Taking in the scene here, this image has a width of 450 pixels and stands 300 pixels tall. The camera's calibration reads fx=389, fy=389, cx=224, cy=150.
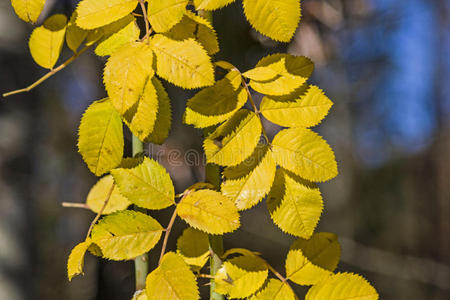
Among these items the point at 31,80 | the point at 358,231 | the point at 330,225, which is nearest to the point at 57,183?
the point at 31,80

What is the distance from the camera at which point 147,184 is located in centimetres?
31

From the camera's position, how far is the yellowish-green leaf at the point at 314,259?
1.15 feet

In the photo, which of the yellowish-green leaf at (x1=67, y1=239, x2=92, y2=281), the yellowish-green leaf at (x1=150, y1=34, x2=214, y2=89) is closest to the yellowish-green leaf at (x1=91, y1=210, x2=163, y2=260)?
the yellowish-green leaf at (x1=67, y1=239, x2=92, y2=281)

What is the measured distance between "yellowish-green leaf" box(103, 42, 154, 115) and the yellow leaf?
0.45ft

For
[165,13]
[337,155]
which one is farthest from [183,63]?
[337,155]

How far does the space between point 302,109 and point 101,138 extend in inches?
6.5

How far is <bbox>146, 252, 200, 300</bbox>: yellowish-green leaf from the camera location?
27 cm

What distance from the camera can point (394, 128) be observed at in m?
4.57

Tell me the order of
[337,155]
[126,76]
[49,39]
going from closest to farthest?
[126,76] → [49,39] → [337,155]

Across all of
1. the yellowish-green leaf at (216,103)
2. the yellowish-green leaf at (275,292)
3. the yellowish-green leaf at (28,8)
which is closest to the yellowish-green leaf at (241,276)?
the yellowish-green leaf at (275,292)

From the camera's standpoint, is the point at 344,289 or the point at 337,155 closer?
Result: the point at 344,289

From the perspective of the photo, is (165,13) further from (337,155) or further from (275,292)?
(337,155)

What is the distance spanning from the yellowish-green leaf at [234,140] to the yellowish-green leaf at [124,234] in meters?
0.08

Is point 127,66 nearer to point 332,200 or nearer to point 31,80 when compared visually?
point 31,80
